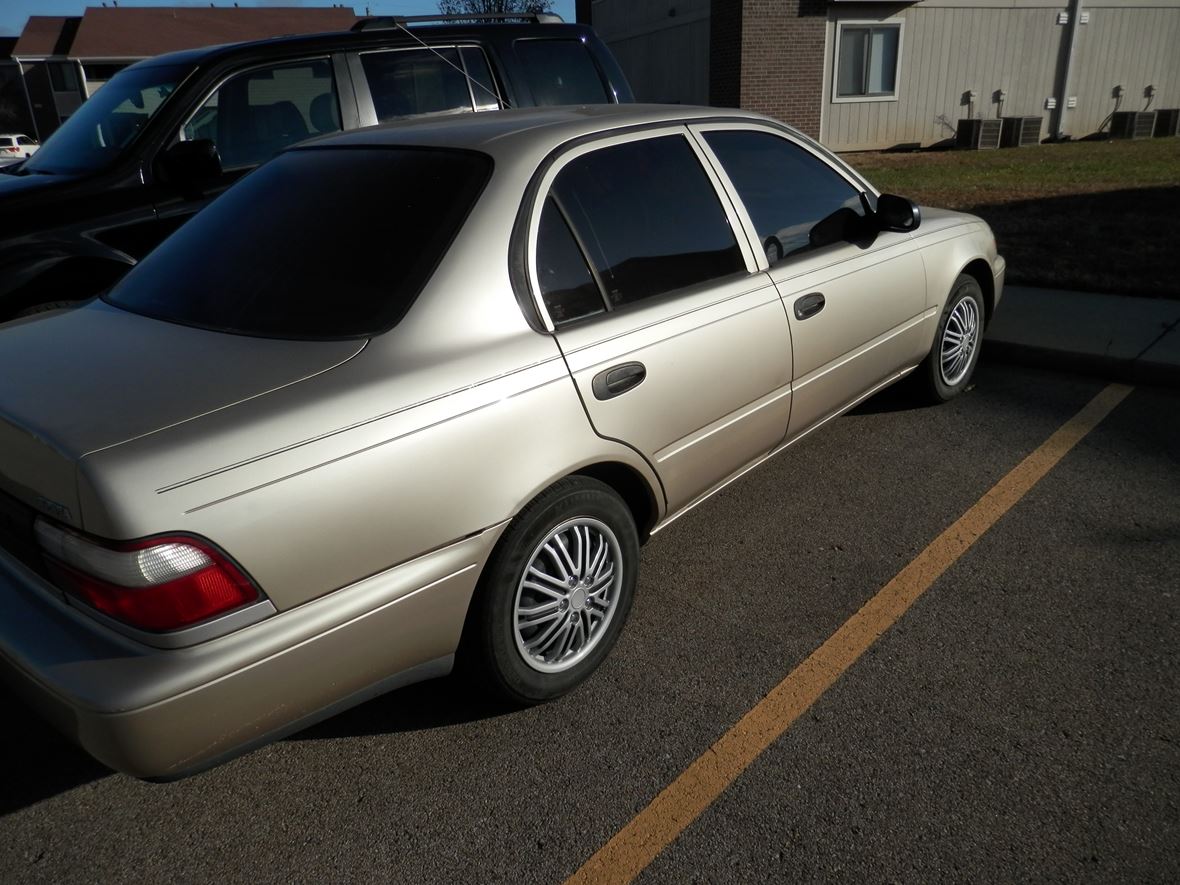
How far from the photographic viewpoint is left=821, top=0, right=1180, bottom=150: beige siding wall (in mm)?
19672

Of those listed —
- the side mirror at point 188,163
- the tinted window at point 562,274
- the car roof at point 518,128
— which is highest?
the car roof at point 518,128

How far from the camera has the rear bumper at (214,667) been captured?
194 centimetres

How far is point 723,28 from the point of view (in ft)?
61.9

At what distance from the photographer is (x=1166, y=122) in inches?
827

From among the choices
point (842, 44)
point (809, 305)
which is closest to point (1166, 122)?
point (842, 44)

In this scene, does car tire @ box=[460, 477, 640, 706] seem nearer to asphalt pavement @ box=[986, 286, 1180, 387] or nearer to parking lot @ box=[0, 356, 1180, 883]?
parking lot @ box=[0, 356, 1180, 883]

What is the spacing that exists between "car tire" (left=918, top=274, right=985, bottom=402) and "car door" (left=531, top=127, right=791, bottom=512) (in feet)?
5.26

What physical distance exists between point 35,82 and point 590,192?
4958 cm

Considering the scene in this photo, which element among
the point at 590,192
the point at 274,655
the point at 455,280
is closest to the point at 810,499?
the point at 590,192

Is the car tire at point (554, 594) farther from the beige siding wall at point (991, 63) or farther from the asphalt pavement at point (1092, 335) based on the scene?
the beige siding wall at point (991, 63)

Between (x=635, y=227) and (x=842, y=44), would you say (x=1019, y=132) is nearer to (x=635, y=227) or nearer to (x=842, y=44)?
(x=842, y=44)

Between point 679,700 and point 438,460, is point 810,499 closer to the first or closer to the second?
point 679,700

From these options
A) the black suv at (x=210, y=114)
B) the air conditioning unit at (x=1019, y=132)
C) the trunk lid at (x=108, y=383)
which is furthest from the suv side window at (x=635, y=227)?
the air conditioning unit at (x=1019, y=132)

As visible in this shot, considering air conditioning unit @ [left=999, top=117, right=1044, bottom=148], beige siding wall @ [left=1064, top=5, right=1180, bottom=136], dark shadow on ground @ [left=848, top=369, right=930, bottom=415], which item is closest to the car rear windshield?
dark shadow on ground @ [left=848, top=369, right=930, bottom=415]
